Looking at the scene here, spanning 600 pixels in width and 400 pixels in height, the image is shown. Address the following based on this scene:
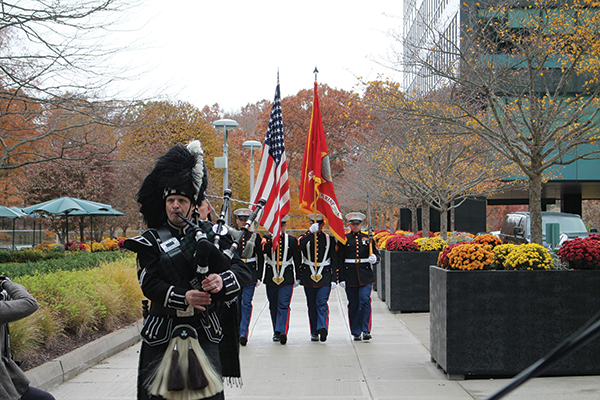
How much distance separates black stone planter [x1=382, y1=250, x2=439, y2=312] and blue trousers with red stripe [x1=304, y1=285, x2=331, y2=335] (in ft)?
9.71

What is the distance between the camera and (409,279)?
1205 centimetres

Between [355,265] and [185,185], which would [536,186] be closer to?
[355,265]

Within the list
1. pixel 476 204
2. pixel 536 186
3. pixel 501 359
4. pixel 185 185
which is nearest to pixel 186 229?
pixel 185 185

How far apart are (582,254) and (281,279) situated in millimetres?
4607

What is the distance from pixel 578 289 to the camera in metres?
6.41

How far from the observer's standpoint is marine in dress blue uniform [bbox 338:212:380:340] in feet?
30.6

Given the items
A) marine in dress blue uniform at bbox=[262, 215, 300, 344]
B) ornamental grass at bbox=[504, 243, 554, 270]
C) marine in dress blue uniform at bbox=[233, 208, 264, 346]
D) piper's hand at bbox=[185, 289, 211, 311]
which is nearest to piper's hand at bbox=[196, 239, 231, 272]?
piper's hand at bbox=[185, 289, 211, 311]

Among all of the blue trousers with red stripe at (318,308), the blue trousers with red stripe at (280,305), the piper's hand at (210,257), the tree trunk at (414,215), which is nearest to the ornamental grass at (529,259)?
the blue trousers with red stripe at (318,308)

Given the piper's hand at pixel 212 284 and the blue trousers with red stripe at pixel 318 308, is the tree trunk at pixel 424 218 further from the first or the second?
the piper's hand at pixel 212 284

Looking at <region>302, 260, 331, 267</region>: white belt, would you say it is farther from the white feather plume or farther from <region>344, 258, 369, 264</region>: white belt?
the white feather plume

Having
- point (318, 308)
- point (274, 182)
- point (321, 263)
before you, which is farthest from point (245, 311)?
point (274, 182)

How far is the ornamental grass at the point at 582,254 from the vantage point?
647 centimetres

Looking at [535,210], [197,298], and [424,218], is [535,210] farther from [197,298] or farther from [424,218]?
[424,218]

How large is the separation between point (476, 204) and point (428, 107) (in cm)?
2196
